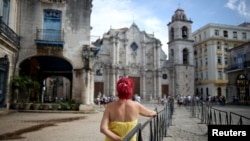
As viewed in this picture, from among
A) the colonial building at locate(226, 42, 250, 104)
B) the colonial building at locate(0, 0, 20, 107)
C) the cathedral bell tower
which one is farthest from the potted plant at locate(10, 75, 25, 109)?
the cathedral bell tower

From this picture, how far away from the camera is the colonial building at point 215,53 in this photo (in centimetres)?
4697

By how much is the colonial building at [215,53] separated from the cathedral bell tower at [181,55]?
4.29 m

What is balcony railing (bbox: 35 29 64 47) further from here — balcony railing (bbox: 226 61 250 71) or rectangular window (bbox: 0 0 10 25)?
balcony railing (bbox: 226 61 250 71)

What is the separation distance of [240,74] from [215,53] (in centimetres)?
1485

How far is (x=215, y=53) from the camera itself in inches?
1865

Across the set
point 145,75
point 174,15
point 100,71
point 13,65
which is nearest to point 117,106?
point 13,65

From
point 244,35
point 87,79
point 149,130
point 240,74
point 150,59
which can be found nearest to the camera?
point 149,130

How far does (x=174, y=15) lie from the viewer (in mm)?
47250

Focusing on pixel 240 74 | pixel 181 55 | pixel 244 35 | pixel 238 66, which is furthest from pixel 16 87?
pixel 244 35

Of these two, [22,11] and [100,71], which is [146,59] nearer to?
[100,71]

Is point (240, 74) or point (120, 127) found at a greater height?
point (240, 74)

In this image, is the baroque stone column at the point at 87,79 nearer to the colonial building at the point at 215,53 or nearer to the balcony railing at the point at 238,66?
the balcony railing at the point at 238,66

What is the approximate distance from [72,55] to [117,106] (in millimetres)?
15367

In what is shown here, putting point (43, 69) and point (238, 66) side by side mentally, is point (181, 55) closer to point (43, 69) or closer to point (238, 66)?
point (238, 66)
